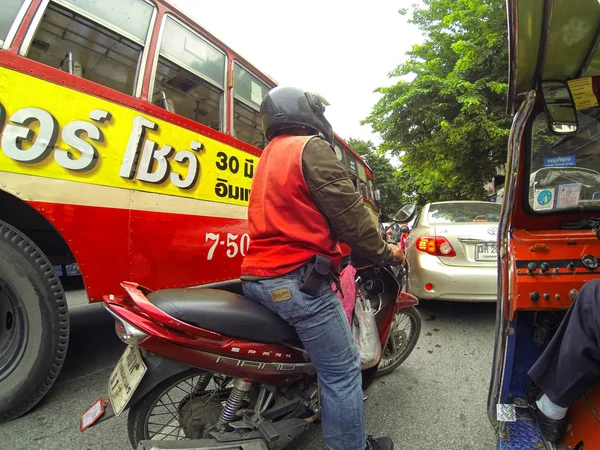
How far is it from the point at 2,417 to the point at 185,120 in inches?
90.2

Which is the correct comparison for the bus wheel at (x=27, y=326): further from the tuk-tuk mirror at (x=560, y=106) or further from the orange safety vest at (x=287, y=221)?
the tuk-tuk mirror at (x=560, y=106)

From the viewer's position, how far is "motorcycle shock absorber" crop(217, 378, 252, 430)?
1588mm

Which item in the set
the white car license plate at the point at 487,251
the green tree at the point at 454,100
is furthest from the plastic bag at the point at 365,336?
the green tree at the point at 454,100

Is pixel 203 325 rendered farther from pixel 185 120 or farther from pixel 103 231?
pixel 185 120

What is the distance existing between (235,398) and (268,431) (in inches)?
8.1

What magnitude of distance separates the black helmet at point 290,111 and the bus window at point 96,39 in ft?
4.61

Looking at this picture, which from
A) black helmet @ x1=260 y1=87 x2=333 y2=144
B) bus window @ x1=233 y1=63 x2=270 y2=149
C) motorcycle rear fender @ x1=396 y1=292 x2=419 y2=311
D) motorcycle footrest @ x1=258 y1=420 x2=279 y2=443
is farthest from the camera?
A: bus window @ x1=233 y1=63 x2=270 y2=149

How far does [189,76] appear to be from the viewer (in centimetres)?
313

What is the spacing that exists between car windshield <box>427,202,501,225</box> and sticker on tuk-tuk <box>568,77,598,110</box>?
98.3 inches

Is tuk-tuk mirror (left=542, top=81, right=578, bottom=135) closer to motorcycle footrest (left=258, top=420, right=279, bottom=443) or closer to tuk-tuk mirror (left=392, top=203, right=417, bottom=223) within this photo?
tuk-tuk mirror (left=392, top=203, right=417, bottom=223)

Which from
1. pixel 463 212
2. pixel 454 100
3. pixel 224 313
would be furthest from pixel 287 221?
pixel 454 100

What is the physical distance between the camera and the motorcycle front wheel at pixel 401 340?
2689mm

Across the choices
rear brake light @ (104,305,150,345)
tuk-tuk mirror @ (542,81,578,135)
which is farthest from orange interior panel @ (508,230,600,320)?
rear brake light @ (104,305,150,345)

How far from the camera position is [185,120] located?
2883 millimetres
